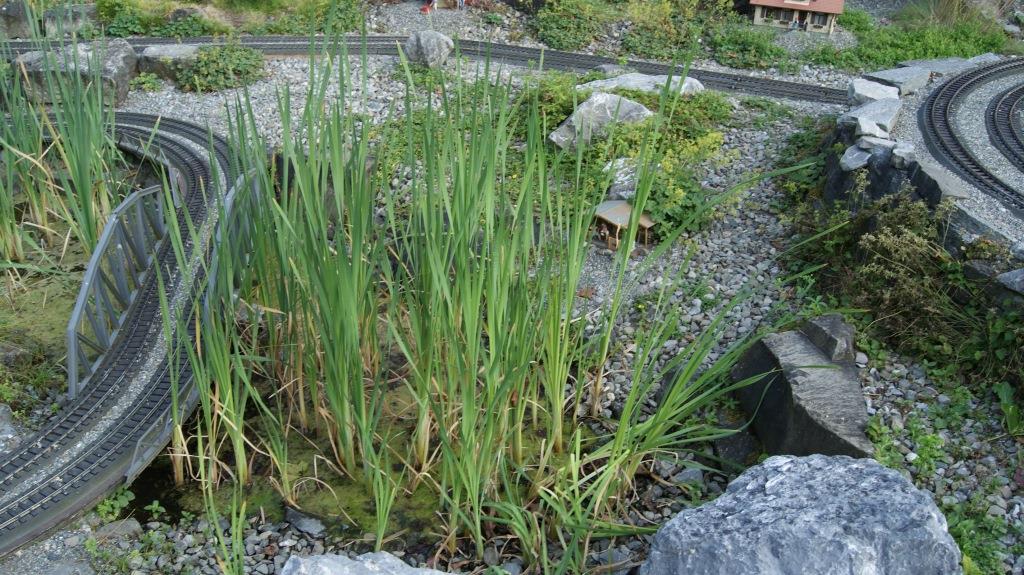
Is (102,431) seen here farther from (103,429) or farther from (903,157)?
(903,157)

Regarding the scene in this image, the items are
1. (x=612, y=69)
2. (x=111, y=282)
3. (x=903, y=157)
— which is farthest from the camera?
(x=612, y=69)

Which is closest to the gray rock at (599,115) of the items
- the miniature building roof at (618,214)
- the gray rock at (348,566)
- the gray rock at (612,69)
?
the miniature building roof at (618,214)

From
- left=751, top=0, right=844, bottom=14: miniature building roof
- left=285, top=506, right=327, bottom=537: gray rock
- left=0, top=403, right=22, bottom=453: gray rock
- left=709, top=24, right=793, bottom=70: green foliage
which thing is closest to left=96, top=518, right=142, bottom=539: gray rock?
left=285, top=506, right=327, bottom=537: gray rock

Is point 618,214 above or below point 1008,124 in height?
below

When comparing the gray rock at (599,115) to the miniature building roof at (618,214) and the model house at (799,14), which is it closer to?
the miniature building roof at (618,214)

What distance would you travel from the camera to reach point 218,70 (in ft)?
26.6

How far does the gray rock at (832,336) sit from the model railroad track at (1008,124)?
2206mm

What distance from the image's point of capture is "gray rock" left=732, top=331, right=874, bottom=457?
11.7 ft

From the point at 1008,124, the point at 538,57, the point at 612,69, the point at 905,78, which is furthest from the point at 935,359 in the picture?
the point at 538,57

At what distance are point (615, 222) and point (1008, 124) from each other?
2.93 metres

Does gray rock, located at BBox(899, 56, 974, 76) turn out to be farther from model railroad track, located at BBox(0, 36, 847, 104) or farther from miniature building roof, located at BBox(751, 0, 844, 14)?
miniature building roof, located at BBox(751, 0, 844, 14)

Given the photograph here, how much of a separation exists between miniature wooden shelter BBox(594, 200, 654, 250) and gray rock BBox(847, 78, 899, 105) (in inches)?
89.5

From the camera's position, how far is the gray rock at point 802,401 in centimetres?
357

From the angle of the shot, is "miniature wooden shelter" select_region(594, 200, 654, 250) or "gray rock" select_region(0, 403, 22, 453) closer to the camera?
"gray rock" select_region(0, 403, 22, 453)
